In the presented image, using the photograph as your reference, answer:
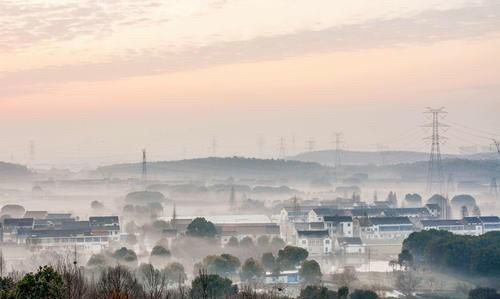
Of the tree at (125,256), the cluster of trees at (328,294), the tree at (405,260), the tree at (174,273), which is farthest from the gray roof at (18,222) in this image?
the cluster of trees at (328,294)

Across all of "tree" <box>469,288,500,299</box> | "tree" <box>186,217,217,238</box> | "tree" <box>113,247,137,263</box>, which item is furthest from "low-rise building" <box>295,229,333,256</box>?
"tree" <box>469,288,500,299</box>

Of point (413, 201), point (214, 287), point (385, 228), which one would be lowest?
point (214, 287)

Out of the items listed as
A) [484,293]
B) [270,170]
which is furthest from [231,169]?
[484,293]

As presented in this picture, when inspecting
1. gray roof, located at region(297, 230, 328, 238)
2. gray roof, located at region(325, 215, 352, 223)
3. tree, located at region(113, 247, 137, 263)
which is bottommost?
tree, located at region(113, 247, 137, 263)

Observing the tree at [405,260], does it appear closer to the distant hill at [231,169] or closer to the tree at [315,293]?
the tree at [315,293]

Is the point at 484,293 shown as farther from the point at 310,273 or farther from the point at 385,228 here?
the point at 385,228

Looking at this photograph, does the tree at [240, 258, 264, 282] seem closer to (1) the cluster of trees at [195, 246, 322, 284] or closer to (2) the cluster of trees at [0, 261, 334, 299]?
(1) the cluster of trees at [195, 246, 322, 284]
